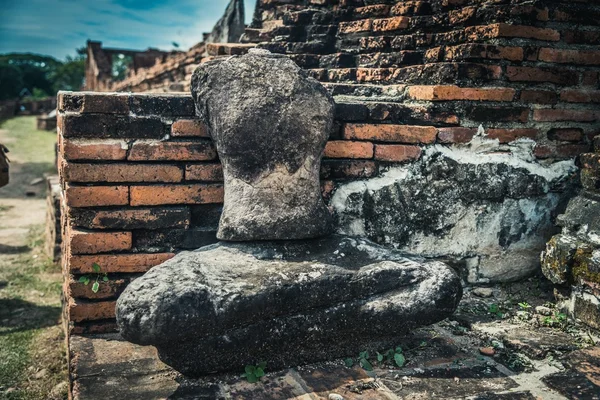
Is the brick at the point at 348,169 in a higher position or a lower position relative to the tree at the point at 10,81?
lower

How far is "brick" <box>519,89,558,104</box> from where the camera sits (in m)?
3.02

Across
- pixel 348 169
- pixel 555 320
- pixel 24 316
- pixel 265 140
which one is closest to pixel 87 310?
pixel 265 140

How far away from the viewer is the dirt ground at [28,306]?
283 cm

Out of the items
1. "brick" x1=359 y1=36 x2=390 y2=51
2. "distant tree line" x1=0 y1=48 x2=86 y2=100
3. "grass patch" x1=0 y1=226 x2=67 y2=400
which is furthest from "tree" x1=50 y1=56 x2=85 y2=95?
"brick" x1=359 y1=36 x2=390 y2=51

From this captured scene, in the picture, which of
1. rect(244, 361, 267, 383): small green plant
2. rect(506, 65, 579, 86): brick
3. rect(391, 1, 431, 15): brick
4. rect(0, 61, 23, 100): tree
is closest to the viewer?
rect(244, 361, 267, 383): small green plant

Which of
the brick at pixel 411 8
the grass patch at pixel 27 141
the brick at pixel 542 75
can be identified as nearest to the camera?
the brick at pixel 542 75

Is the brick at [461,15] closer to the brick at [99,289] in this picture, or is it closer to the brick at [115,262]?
the brick at [115,262]

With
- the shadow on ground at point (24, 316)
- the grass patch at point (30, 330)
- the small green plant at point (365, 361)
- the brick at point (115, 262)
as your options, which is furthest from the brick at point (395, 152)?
the shadow on ground at point (24, 316)

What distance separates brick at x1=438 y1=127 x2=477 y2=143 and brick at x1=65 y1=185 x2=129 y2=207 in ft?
5.37

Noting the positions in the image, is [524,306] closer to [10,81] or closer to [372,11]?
[372,11]

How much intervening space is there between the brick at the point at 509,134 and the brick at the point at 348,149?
2.22ft

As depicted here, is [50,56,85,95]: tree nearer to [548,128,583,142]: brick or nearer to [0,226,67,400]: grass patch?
[0,226,67,400]: grass patch

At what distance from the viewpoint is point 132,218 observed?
260 cm

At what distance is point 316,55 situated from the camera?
4008mm
